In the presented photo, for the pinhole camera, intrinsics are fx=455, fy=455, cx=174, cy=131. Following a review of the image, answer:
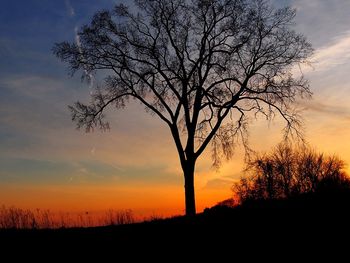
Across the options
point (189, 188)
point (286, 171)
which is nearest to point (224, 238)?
point (189, 188)

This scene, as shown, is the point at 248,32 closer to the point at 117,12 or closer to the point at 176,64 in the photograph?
the point at 176,64

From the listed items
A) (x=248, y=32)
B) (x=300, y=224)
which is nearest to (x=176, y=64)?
(x=248, y=32)

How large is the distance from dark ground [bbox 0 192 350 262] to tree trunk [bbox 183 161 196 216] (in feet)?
26.9

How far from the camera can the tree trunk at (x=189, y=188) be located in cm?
2420

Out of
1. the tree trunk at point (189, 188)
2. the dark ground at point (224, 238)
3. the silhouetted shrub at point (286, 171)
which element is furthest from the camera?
the silhouetted shrub at point (286, 171)

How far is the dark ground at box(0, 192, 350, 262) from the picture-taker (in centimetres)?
1073

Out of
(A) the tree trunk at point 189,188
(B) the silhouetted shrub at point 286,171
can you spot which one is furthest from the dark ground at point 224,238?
(B) the silhouetted shrub at point 286,171

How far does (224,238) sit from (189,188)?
39.6ft

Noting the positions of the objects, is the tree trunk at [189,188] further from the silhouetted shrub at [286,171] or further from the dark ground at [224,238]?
the silhouetted shrub at [286,171]

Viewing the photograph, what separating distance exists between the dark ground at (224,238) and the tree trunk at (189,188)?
8.18 metres

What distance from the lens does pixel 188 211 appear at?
24.0 metres

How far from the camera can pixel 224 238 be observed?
12250 millimetres

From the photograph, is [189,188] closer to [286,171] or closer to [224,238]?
[224,238]

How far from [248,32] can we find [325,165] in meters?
40.3
